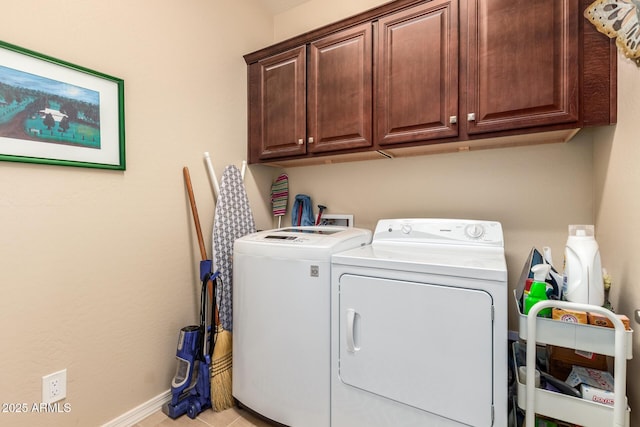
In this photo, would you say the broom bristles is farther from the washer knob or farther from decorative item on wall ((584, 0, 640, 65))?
decorative item on wall ((584, 0, 640, 65))

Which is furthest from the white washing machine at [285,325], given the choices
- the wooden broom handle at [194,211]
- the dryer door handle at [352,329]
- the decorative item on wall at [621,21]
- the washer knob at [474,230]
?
the decorative item on wall at [621,21]

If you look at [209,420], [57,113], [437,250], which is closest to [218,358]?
[209,420]

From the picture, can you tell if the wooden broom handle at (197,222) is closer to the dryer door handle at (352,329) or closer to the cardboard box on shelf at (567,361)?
the dryer door handle at (352,329)

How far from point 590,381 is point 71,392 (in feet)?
7.10

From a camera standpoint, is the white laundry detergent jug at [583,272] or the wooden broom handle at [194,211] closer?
the white laundry detergent jug at [583,272]

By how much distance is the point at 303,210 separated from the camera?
235 centimetres

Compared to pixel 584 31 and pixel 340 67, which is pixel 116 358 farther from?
pixel 584 31

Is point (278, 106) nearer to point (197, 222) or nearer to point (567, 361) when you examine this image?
point (197, 222)

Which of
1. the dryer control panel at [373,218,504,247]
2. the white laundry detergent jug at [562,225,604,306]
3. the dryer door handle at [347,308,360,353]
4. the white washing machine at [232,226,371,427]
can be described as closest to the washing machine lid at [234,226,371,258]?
the white washing machine at [232,226,371,427]

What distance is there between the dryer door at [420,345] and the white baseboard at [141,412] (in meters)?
1.16

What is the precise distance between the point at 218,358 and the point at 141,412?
0.48 meters

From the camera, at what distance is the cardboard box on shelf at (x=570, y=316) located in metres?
0.96

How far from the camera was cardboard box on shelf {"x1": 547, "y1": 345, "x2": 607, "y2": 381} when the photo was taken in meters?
1.16

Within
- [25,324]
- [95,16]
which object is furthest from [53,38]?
[25,324]
